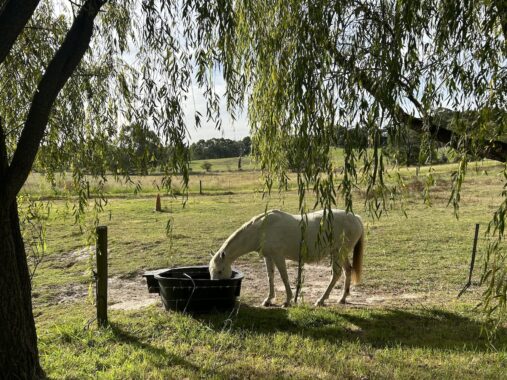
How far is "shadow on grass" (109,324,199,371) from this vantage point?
176 inches

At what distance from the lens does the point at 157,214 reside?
54.4ft

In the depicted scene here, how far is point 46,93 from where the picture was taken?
3.46m

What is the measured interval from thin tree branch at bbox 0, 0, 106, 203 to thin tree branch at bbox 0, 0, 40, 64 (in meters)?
0.40

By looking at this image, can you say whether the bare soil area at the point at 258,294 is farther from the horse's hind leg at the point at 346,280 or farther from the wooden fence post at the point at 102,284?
the wooden fence post at the point at 102,284

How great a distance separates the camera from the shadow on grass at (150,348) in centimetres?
446

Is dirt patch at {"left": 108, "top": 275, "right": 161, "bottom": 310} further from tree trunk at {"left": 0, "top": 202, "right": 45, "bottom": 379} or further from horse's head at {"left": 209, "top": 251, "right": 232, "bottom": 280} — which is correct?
tree trunk at {"left": 0, "top": 202, "right": 45, "bottom": 379}

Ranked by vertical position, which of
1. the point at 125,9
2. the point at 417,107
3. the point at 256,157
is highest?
the point at 125,9

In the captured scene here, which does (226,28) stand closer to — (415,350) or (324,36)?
(324,36)

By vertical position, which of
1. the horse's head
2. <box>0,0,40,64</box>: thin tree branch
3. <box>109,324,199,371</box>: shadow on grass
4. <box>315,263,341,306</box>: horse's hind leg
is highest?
<box>0,0,40,64</box>: thin tree branch

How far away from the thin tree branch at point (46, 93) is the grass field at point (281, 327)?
116 cm

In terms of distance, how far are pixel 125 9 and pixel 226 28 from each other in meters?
1.30

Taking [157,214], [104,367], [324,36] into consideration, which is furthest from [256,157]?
[157,214]

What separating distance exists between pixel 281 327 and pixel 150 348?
149cm

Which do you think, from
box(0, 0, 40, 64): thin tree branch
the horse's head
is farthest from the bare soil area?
box(0, 0, 40, 64): thin tree branch
